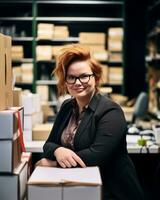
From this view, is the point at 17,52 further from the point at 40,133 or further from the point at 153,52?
the point at 40,133

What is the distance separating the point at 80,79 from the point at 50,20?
4.52 meters

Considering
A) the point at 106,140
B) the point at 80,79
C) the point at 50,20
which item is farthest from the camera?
the point at 50,20

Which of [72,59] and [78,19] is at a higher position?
[78,19]

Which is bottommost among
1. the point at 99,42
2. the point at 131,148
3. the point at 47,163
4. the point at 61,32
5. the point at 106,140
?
the point at 131,148

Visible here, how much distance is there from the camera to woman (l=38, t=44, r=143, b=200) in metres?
1.97

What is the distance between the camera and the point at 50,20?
21.3 feet

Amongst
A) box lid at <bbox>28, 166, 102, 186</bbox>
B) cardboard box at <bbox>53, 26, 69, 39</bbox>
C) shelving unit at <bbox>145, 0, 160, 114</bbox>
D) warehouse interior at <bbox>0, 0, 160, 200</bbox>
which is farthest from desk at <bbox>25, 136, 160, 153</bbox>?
cardboard box at <bbox>53, 26, 69, 39</bbox>

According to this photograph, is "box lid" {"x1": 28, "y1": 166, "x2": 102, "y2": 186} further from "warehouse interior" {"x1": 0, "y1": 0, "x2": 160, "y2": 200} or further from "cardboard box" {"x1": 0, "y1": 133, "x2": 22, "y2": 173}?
"warehouse interior" {"x1": 0, "y1": 0, "x2": 160, "y2": 200}

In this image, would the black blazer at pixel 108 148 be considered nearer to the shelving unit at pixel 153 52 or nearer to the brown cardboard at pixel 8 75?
the brown cardboard at pixel 8 75

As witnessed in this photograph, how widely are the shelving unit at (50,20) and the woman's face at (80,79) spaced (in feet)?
14.2

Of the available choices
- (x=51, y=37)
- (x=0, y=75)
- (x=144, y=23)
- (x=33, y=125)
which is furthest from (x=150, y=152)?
(x=144, y=23)

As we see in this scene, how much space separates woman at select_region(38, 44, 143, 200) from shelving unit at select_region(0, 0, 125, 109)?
14.1 feet

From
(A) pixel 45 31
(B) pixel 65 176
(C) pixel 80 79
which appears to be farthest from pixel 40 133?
(A) pixel 45 31

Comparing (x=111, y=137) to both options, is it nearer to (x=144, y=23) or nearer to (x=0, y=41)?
(x=0, y=41)
